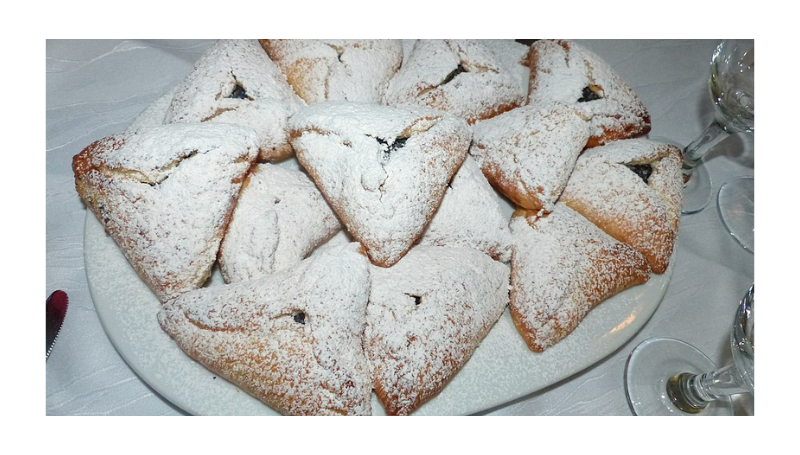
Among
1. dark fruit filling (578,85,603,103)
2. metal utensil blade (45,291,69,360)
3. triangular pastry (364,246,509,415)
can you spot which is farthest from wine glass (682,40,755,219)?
metal utensil blade (45,291,69,360)

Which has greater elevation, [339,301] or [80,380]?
[339,301]

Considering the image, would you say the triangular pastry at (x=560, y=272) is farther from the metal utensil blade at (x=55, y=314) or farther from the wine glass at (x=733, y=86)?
the metal utensil blade at (x=55, y=314)

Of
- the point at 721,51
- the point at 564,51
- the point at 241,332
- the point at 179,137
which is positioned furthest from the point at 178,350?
the point at 721,51

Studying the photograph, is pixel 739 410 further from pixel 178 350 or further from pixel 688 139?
pixel 178 350

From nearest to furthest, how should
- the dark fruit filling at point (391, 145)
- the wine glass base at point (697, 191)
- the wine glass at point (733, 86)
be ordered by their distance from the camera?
the dark fruit filling at point (391, 145)
the wine glass at point (733, 86)
the wine glass base at point (697, 191)

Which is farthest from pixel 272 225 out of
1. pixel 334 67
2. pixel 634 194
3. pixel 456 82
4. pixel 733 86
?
pixel 733 86

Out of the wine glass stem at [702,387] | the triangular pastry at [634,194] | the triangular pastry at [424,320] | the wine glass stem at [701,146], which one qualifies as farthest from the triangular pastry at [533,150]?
the wine glass stem at [702,387]
